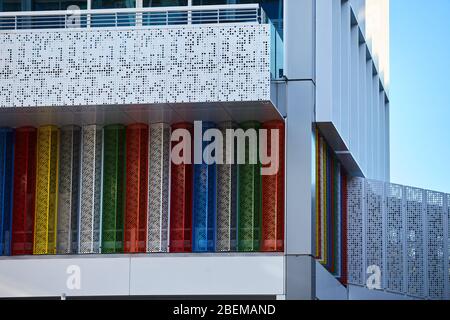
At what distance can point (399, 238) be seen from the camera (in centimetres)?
3441

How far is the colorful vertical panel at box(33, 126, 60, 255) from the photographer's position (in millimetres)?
28438

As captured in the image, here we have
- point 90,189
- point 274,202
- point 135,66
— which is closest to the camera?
point 135,66

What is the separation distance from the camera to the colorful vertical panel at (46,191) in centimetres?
2844

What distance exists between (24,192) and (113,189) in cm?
201

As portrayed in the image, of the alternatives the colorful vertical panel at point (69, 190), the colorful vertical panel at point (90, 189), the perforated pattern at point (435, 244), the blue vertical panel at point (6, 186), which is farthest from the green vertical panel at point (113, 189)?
the perforated pattern at point (435, 244)

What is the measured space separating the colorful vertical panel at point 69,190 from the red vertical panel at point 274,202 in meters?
Answer: 4.16

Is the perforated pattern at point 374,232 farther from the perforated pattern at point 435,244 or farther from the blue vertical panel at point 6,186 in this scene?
the blue vertical panel at point 6,186

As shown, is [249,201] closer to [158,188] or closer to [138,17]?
[158,188]

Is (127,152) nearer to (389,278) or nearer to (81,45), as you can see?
(81,45)

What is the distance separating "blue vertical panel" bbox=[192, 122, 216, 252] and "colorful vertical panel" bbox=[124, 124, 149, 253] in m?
1.14

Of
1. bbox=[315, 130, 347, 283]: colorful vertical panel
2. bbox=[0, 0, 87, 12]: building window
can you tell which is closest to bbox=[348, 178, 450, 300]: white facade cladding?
bbox=[315, 130, 347, 283]: colorful vertical panel

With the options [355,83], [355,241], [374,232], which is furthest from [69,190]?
[355,83]

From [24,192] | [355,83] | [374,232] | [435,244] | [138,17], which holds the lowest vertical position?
[435,244]
